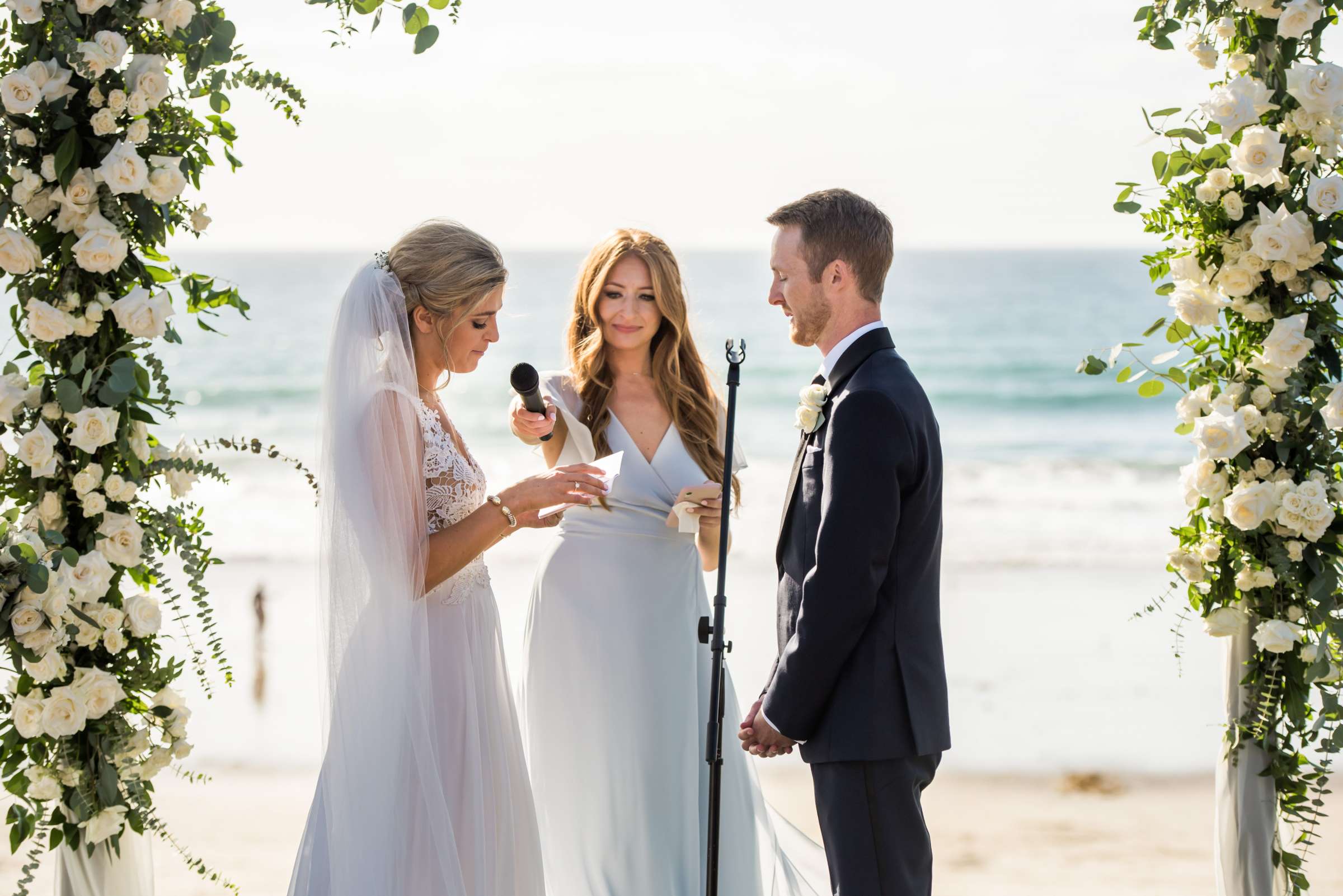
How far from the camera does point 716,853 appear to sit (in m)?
3.04

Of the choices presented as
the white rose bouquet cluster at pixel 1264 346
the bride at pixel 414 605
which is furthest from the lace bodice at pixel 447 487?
the white rose bouquet cluster at pixel 1264 346

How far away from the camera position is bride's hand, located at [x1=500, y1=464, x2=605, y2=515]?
3324 mm

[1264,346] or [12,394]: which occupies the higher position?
[1264,346]

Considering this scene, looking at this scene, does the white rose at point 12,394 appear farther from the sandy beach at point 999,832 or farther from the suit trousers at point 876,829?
the sandy beach at point 999,832

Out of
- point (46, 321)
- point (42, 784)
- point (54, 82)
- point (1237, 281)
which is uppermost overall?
point (54, 82)

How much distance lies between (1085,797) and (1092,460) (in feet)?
39.7

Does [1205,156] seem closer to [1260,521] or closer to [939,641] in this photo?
[1260,521]

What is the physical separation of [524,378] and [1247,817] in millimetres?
2300

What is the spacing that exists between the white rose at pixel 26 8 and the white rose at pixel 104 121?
0.25 m

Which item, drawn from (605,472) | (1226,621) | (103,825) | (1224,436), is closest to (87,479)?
(103,825)

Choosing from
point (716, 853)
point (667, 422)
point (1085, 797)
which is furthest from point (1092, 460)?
point (716, 853)

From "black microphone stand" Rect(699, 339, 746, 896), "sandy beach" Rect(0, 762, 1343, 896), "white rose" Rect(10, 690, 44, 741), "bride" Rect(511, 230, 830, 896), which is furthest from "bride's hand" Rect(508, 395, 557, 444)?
"sandy beach" Rect(0, 762, 1343, 896)

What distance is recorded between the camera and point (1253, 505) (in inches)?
130

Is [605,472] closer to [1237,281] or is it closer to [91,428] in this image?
[91,428]
